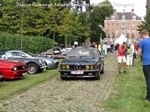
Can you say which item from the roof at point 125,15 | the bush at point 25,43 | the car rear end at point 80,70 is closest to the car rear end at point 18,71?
the car rear end at point 80,70

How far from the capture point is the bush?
1409 inches

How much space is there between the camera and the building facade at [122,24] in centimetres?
12850

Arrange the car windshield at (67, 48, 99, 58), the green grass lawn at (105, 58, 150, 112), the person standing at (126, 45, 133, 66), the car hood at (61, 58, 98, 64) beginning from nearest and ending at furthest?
1. the green grass lawn at (105, 58, 150, 112)
2. the car hood at (61, 58, 98, 64)
3. the car windshield at (67, 48, 99, 58)
4. the person standing at (126, 45, 133, 66)

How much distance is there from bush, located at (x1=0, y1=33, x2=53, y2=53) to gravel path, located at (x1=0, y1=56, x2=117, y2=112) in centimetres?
2552

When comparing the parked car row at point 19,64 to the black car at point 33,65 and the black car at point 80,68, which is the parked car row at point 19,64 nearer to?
the black car at point 33,65

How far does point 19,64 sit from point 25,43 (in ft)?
84.5

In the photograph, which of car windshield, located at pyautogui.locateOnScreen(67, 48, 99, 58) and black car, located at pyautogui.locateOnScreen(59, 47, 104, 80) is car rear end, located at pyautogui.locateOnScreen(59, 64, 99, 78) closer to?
black car, located at pyautogui.locateOnScreen(59, 47, 104, 80)

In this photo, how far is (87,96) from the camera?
940 cm

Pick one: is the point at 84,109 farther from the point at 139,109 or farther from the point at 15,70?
the point at 15,70

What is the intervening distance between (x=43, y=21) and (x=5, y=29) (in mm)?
12544

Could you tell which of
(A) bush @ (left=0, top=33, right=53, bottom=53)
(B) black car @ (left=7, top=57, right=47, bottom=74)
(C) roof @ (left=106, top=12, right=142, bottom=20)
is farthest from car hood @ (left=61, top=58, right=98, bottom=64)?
(C) roof @ (left=106, top=12, right=142, bottom=20)

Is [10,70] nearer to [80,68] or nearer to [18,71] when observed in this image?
[18,71]

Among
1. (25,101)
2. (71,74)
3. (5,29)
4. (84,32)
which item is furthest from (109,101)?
(84,32)

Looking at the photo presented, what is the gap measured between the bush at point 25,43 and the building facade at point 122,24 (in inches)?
3363
